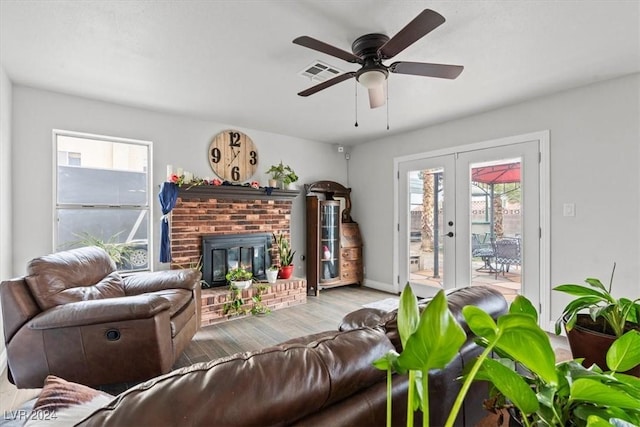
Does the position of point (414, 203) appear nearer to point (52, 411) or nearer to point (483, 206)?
point (483, 206)

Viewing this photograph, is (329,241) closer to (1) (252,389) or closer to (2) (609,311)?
(2) (609,311)

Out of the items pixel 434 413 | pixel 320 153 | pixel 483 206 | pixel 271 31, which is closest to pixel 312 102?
pixel 271 31

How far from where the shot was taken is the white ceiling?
1.88m

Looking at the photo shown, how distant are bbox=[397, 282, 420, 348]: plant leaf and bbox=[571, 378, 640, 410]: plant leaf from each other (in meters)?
0.32

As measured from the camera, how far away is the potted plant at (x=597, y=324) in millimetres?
958

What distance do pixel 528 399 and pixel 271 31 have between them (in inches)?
90.9

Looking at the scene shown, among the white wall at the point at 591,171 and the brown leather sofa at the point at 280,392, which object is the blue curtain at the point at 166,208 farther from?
the white wall at the point at 591,171

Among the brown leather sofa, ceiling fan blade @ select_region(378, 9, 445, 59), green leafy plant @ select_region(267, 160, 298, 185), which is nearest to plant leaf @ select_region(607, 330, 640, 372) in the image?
the brown leather sofa

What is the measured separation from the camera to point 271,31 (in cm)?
209

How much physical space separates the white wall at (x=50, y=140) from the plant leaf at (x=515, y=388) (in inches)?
151

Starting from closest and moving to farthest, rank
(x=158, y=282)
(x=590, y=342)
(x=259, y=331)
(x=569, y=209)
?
(x=590, y=342)
(x=158, y=282)
(x=569, y=209)
(x=259, y=331)

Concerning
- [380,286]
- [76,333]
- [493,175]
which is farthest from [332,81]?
[380,286]

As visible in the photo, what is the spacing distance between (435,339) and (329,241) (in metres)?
4.52

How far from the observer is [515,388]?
1.94ft
